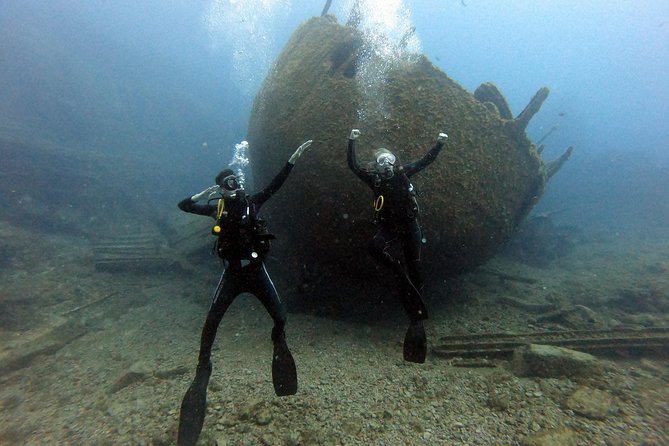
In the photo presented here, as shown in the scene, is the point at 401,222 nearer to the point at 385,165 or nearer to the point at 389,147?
the point at 385,165

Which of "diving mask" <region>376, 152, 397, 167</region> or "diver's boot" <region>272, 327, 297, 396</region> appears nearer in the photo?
"diver's boot" <region>272, 327, 297, 396</region>

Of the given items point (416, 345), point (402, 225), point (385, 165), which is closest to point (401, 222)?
point (402, 225)

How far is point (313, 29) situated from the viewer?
23.2 ft

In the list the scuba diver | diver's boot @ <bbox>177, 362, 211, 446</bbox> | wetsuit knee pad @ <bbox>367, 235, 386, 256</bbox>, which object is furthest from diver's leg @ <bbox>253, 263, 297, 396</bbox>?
wetsuit knee pad @ <bbox>367, 235, 386, 256</bbox>

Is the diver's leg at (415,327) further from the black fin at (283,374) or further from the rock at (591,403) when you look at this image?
the rock at (591,403)

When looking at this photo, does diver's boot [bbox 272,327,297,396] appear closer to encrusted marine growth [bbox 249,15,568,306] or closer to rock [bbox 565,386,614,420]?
encrusted marine growth [bbox 249,15,568,306]

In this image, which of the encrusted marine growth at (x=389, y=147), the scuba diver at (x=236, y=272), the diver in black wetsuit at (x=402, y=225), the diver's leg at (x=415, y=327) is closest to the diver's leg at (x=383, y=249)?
the diver in black wetsuit at (x=402, y=225)

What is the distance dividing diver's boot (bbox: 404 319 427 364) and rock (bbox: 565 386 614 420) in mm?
1628

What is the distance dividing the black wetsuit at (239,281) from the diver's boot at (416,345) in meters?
1.47

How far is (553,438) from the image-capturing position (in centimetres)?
324

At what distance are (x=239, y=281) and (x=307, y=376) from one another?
5.52 feet

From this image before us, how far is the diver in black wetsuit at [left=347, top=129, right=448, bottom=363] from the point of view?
165 inches

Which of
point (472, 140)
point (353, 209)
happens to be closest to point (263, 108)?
point (353, 209)

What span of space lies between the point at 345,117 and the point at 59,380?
245 inches
